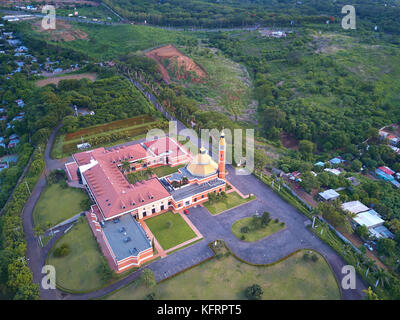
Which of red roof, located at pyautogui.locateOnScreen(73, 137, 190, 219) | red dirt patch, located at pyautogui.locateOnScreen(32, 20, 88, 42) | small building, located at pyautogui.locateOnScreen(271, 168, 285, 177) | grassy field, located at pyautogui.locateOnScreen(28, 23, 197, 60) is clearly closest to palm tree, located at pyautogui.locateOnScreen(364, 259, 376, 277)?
small building, located at pyautogui.locateOnScreen(271, 168, 285, 177)

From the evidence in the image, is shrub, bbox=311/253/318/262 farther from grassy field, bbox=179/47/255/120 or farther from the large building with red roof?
grassy field, bbox=179/47/255/120

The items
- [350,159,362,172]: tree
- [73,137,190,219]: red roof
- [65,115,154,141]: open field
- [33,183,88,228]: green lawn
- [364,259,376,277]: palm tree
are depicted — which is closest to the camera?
[364,259,376,277]: palm tree

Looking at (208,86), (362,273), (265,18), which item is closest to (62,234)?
(362,273)

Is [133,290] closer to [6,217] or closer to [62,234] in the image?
[62,234]

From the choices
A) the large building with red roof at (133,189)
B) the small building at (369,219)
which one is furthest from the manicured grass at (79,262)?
the small building at (369,219)

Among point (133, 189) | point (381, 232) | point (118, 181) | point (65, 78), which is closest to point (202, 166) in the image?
point (133, 189)

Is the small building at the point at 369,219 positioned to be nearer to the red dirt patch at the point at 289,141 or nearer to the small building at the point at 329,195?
the small building at the point at 329,195
